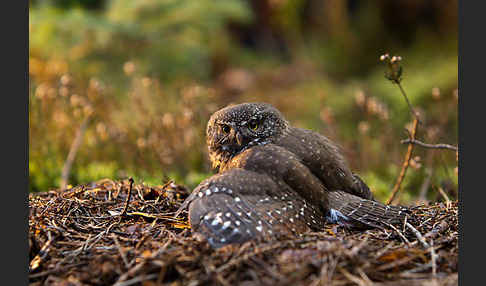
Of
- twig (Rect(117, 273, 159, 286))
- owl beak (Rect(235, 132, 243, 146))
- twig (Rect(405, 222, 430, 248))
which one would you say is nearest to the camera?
twig (Rect(117, 273, 159, 286))

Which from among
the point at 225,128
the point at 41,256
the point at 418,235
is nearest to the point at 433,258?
the point at 418,235

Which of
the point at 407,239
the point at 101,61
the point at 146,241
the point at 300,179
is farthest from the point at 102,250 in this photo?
the point at 101,61

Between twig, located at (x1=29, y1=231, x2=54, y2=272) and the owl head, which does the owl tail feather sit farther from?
twig, located at (x1=29, y1=231, x2=54, y2=272)

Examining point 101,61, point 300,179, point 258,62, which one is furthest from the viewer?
point 258,62

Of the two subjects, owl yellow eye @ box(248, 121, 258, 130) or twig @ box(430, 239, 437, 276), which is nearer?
twig @ box(430, 239, 437, 276)

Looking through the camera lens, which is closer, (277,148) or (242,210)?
(242,210)

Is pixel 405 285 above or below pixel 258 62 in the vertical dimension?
below

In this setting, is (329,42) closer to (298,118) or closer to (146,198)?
(298,118)

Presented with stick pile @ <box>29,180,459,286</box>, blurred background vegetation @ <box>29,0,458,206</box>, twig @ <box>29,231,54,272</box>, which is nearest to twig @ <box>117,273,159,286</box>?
stick pile @ <box>29,180,459,286</box>
